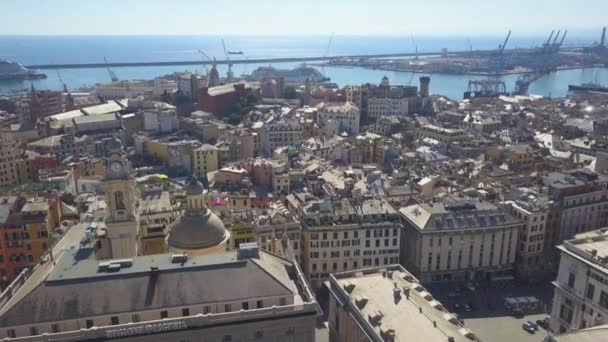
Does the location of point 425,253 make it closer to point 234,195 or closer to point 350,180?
point 350,180

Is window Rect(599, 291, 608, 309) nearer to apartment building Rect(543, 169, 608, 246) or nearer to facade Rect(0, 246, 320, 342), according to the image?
apartment building Rect(543, 169, 608, 246)

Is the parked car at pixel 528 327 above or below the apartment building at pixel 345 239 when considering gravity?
below

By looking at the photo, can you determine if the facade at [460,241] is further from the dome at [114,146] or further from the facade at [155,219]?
the dome at [114,146]

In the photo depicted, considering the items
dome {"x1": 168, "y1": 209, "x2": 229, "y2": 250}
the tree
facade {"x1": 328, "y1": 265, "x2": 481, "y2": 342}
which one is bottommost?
facade {"x1": 328, "y1": 265, "x2": 481, "y2": 342}

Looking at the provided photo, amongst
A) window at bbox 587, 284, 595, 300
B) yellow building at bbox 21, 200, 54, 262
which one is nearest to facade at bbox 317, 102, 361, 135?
yellow building at bbox 21, 200, 54, 262

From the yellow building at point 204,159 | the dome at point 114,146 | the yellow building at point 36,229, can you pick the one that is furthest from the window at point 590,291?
the yellow building at point 204,159

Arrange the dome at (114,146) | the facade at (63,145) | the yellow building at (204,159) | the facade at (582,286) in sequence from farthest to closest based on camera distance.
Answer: the facade at (63,145)
the yellow building at (204,159)
the facade at (582,286)
the dome at (114,146)

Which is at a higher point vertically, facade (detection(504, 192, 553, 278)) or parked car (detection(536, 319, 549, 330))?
facade (detection(504, 192, 553, 278))
